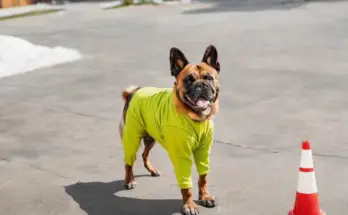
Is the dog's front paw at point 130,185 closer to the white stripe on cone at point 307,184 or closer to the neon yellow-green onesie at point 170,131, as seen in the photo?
the neon yellow-green onesie at point 170,131

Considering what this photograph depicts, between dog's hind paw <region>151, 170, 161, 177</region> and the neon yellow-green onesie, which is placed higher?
the neon yellow-green onesie

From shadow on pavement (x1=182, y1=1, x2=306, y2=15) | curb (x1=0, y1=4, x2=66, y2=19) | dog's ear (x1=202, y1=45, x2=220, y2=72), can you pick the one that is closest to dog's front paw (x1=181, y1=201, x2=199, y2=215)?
dog's ear (x1=202, y1=45, x2=220, y2=72)

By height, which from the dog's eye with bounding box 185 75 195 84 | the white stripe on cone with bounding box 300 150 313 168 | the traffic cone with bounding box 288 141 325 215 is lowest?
the traffic cone with bounding box 288 141 325 215

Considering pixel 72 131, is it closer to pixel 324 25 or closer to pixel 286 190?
pixel 286 190

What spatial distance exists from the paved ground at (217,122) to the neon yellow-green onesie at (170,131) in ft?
1.55

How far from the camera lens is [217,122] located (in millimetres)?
9008

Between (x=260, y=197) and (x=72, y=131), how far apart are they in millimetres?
3565

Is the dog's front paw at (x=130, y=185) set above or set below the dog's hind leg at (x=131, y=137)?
below

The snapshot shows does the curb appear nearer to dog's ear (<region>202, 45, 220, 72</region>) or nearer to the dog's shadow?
the dog's shadow

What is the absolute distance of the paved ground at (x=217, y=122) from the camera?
6.33 metres

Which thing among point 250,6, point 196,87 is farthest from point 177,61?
point 250,6

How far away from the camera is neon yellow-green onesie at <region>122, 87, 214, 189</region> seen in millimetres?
5598

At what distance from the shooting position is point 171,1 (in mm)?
29734

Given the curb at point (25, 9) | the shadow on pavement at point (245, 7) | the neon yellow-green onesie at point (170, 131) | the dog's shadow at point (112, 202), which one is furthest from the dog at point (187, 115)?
the curb at point (25, 9)
